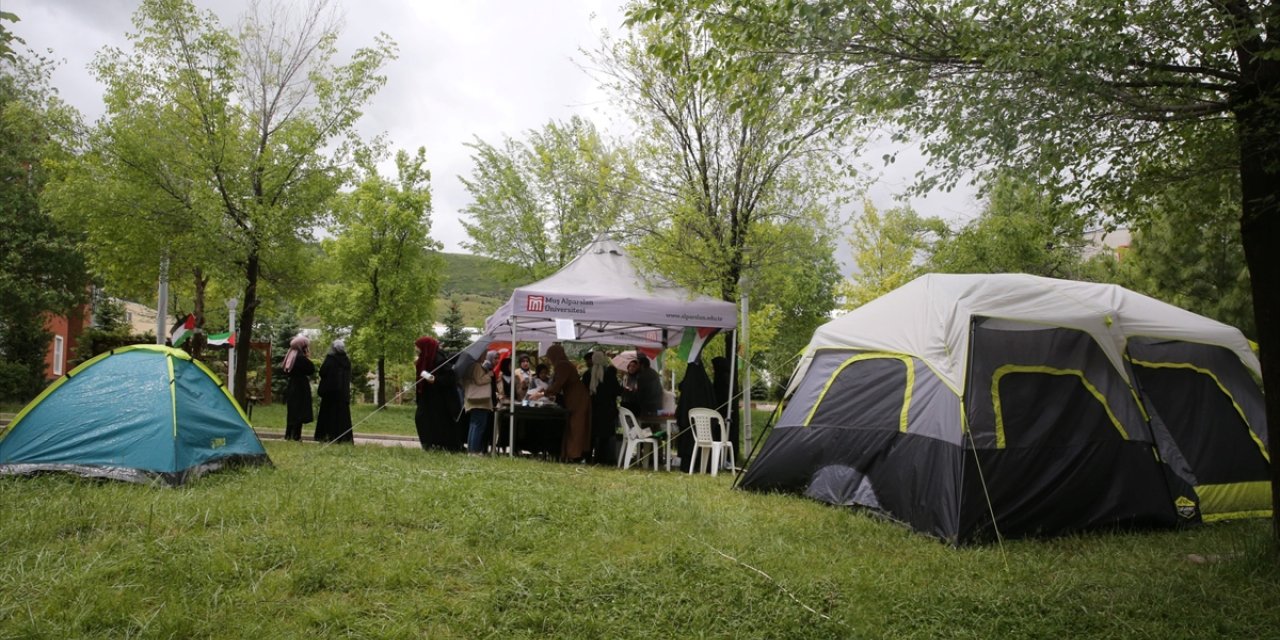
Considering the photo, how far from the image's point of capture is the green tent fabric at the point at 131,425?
7266mm

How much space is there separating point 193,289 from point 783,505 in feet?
69.5

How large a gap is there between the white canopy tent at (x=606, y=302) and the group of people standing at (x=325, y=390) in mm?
2247

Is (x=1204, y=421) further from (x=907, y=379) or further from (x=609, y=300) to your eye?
(x=609, y=300)

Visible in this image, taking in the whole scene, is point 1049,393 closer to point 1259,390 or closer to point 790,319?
point 1259,390

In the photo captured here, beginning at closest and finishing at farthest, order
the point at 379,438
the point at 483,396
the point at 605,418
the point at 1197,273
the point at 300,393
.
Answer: the point at 483,396, the point at 605,418, the point at 300,393, the point at 1197,273, the point at 379,438

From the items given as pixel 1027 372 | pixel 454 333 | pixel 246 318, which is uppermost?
pixel 454 333

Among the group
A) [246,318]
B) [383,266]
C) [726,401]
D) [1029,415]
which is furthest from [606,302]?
[383,266]

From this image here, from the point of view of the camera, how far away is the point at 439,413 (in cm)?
1210

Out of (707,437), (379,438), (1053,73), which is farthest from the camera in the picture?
(379,438)

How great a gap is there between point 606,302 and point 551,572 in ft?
21.4

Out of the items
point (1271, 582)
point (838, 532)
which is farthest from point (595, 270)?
point (1271, 582)

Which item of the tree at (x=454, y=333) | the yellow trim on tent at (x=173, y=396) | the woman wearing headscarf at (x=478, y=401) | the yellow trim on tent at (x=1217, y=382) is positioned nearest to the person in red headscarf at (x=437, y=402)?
the woman wearing headscarf at (x=478, y=401)

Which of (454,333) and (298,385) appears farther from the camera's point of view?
(454,333)

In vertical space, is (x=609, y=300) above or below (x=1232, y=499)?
above
